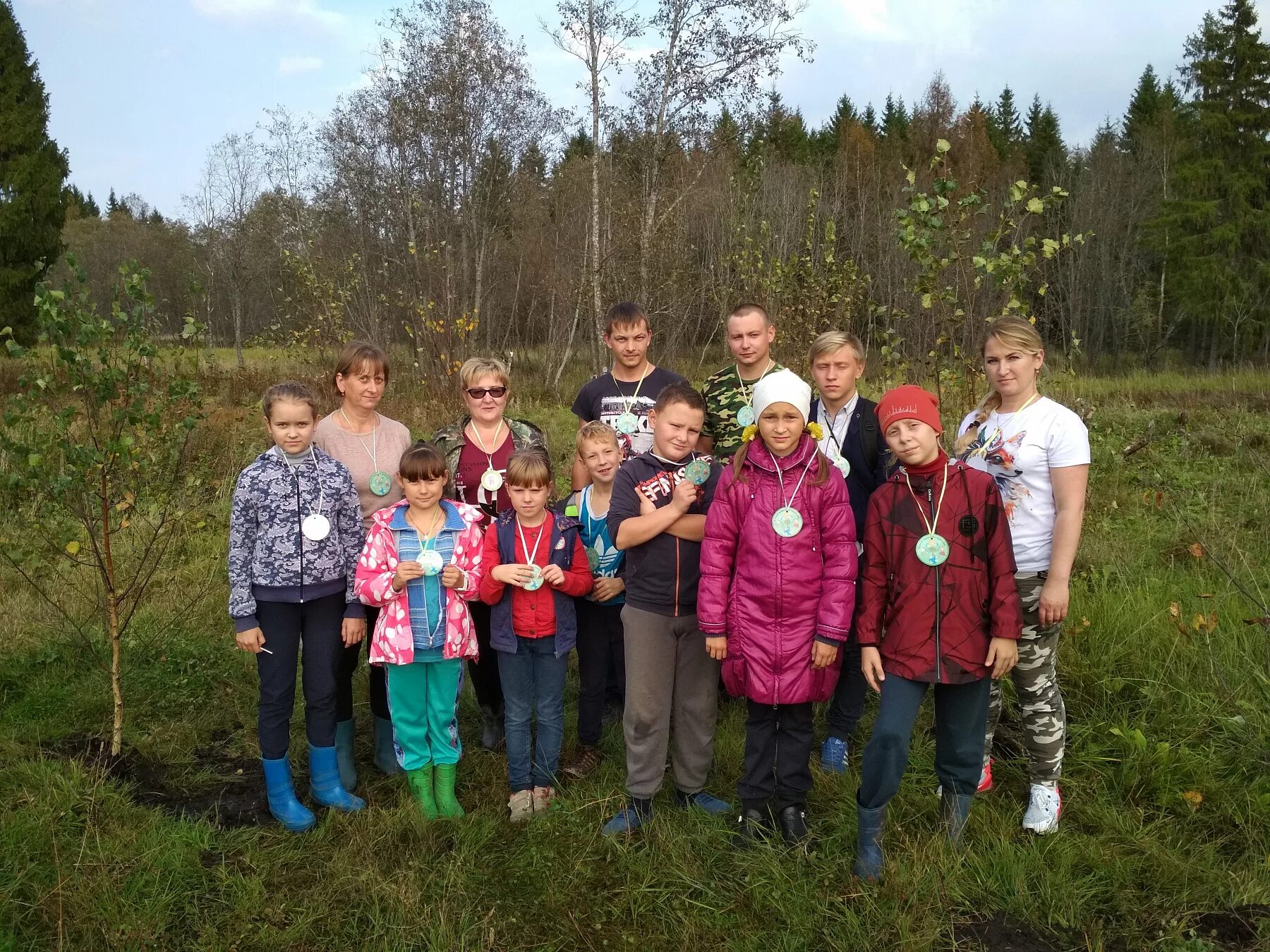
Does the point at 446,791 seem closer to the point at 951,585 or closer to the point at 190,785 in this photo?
the point at 190,785

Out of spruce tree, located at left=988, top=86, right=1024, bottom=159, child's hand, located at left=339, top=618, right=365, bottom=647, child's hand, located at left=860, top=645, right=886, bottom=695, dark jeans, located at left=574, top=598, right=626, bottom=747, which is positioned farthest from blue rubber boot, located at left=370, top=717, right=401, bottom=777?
spruce tree, located at left=988, top=86, right=1024, bottom=159

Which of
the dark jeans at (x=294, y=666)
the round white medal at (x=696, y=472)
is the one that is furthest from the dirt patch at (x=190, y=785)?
the round white medal at (x=696, y=472)

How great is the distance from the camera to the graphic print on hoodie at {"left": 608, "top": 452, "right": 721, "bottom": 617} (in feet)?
10.5

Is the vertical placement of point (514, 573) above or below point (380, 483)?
below

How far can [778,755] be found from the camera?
312cm

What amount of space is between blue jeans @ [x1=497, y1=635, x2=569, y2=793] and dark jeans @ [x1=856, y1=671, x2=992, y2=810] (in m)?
1.37

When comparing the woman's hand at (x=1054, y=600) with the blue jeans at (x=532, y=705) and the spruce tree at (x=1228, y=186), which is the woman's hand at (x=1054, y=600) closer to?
the blue jeans at (x=532, y=705)

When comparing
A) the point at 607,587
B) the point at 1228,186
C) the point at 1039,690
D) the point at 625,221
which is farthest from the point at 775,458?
the point at 1228,186

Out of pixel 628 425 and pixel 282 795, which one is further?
pixel 628 425

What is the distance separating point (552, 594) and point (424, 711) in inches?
29.5

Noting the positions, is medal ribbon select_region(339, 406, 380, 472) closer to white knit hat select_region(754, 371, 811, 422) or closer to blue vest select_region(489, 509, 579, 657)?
blue vest select_region(489, 509, 579, 657)

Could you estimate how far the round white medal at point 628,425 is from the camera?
13.1 ft

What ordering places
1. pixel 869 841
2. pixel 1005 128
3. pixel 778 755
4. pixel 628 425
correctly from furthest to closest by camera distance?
pixel 1005 128, pixel 628 425, pixel 778 755, pixel 869 841

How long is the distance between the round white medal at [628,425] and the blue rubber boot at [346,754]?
190cm
